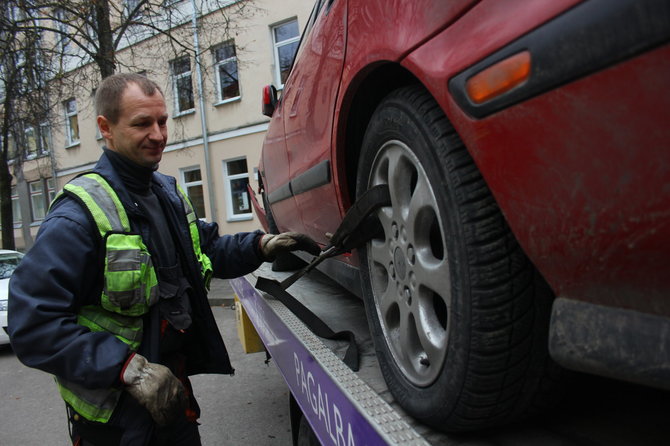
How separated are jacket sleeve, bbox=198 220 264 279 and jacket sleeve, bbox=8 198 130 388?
796mm

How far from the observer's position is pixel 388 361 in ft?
Result: 4.73

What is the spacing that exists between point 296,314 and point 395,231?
0.89 metres

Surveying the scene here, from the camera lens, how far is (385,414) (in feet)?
3.89

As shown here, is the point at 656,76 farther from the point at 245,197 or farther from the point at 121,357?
the point at 245,197

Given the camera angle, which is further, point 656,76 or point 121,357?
point 121,357

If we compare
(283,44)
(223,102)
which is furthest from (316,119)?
(223,102)

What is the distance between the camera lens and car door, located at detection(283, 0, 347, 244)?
5.78ft

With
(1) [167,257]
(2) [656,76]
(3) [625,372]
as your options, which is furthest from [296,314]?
(2) [656,76]

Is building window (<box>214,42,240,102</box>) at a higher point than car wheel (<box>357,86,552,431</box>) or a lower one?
higher

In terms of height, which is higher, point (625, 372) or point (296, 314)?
point (625, 372)

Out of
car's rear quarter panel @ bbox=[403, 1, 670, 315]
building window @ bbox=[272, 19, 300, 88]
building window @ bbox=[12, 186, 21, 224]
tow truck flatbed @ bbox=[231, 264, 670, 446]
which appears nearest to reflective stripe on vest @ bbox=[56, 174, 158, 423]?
tow truck flatbed @ bbox=[231, 264, 670, 446]

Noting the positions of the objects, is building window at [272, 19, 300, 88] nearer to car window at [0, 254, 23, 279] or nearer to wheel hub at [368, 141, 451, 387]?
car window at [0, 254, 23, 279]

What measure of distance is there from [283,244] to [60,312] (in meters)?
1.04

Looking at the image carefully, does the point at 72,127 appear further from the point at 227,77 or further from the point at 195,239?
the point at 195,239
